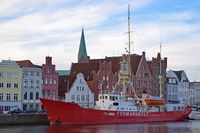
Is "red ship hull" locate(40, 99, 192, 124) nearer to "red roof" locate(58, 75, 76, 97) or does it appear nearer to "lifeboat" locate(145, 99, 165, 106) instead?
"lifeboat" locate(145, 99, 165, 106)

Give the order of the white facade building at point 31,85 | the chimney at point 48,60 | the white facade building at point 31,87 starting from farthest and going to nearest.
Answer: the chimney at point 48,60
the white facade building at point 31,87
the white facade building at point 31,85

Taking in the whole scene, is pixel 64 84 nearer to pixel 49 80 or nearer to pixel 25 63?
pixel 49 80

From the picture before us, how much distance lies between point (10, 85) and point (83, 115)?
1890cm

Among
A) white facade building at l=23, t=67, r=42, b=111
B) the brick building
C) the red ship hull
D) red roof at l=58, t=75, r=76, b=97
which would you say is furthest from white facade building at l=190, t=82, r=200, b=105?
white facade building at l=23, t=67, r=42, b=111

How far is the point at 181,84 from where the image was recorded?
501 ft

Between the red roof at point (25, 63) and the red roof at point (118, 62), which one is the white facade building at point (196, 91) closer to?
the red roof at point (118, 62)

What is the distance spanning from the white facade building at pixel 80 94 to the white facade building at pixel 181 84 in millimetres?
41310

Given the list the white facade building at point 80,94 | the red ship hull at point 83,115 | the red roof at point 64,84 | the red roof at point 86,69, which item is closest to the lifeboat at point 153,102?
the red ship hull at point 83,115

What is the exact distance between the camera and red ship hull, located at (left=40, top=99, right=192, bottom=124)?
82.9 m

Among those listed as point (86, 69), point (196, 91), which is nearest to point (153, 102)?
point (86, 69)

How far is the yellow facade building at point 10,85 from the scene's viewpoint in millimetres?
94875

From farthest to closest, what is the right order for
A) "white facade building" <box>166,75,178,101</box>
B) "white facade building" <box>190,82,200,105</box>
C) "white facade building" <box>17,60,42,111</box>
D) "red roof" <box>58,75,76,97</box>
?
"white facade building" <box>190,82,200,105</box>, "white facade building" <box>166,75,178,101</box>, "red roof" <box>58,75,76,97</box>, "white facade building" <box>17,60,42,111</box>

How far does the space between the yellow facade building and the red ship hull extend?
1510cm

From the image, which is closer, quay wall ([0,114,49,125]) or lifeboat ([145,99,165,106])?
quay wall ([0,114,49,125])
